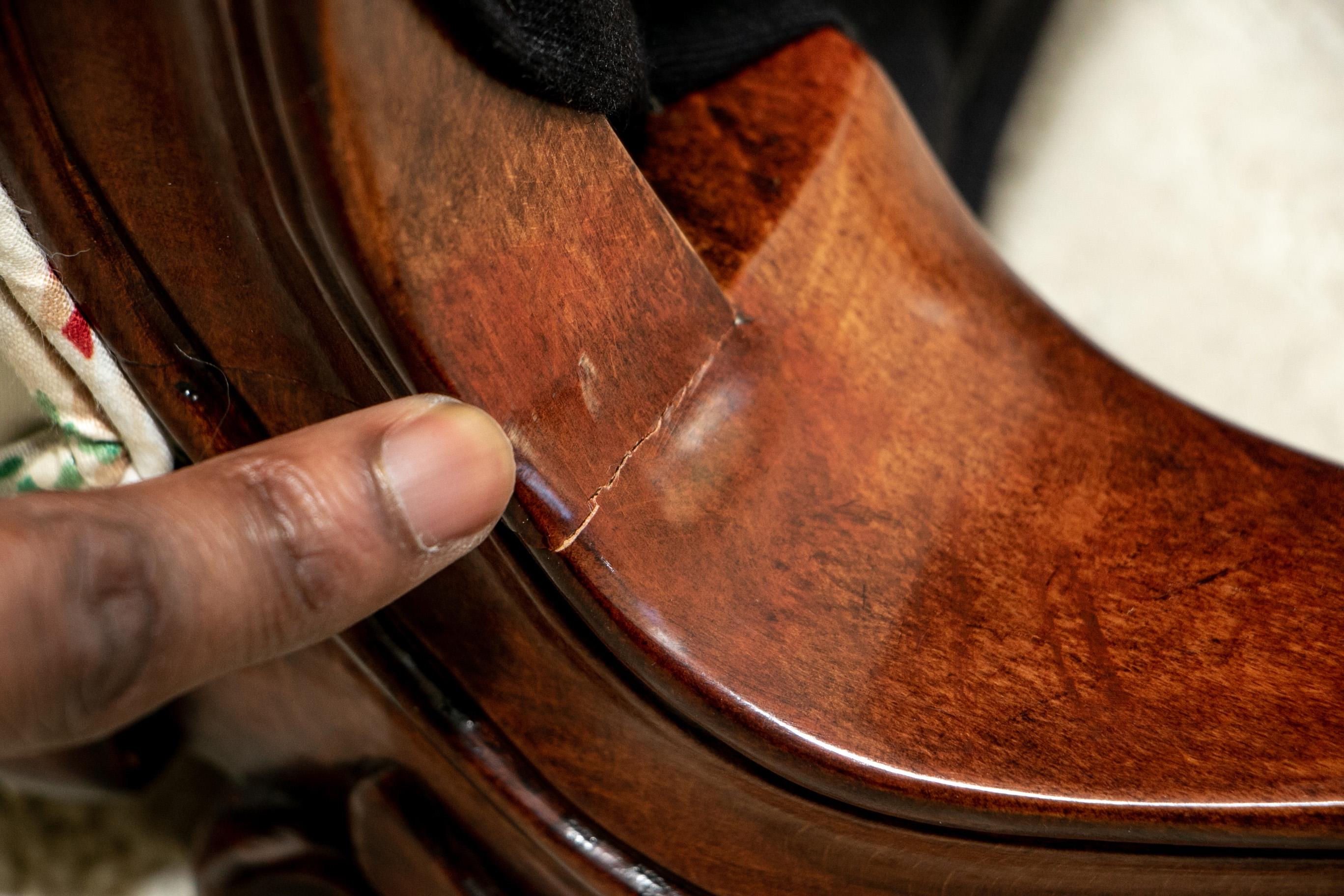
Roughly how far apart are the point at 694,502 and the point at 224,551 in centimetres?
14

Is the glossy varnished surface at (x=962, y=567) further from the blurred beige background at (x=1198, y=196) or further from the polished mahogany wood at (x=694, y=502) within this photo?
the blurred beige background at (x=1198, y=196)

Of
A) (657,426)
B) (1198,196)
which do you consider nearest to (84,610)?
(657,426)

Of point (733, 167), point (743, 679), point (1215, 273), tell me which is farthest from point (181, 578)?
point (1215, 273)

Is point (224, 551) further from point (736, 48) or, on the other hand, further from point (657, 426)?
point (736, 48)

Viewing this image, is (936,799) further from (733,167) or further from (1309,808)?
(733,167)

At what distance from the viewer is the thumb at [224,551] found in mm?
243

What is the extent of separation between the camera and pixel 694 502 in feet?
1.02

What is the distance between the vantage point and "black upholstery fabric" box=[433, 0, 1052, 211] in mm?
259

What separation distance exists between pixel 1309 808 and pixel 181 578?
322 millimetres

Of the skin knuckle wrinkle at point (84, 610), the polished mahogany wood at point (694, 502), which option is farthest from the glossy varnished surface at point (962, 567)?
the skin knuckle wrinkle at point (84, 610)

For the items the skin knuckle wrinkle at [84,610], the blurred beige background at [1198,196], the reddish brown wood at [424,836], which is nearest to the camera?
the skin knuckle wrinkle at [84,610]

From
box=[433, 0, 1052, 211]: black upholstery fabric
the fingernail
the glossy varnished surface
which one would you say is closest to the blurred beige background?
box=[433, 0, 1052, 211]: black upholstery fabric

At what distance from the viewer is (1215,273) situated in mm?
747

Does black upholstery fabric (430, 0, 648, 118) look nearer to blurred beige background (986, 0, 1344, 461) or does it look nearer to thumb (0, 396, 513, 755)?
thumb (0, 396, 513, 755)
